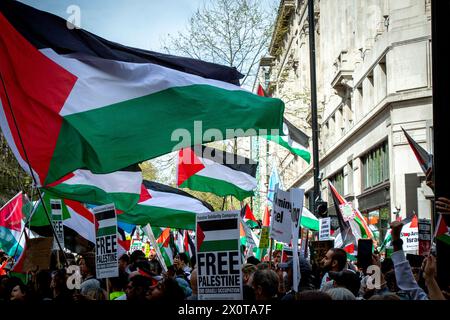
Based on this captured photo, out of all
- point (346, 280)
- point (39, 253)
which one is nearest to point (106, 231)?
point (39, 253)

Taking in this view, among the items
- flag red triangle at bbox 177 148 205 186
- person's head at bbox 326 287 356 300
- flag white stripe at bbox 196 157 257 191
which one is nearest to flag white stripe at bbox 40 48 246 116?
person's head at bbox 326 287 356 300

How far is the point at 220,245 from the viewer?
23.5 feet

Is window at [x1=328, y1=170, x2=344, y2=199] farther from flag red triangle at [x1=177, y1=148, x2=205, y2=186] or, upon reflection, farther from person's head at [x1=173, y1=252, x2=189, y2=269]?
person's head at [x1=173, y1=252, x2=189, y2=269]

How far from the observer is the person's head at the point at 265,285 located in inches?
289

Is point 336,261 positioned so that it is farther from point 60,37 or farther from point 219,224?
point 60,37

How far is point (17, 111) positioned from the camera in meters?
8.56

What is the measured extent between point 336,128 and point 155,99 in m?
38.4

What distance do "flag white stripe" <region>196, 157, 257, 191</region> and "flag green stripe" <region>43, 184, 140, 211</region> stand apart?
17.2 feet

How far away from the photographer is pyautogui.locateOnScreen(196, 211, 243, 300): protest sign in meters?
6.93

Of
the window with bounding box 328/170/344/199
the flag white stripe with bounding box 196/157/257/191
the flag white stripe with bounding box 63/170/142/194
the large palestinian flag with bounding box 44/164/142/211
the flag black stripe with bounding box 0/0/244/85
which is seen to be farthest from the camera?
the window with bounding box 328/170/344/199

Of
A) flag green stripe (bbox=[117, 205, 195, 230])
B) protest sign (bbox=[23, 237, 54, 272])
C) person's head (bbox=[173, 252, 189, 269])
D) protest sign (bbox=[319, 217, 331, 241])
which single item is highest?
flag green stripe (bbox=[117, 205, 195, 230])

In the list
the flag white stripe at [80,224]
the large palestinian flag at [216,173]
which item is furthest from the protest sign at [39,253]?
the large palestinian flag at [216,173]
